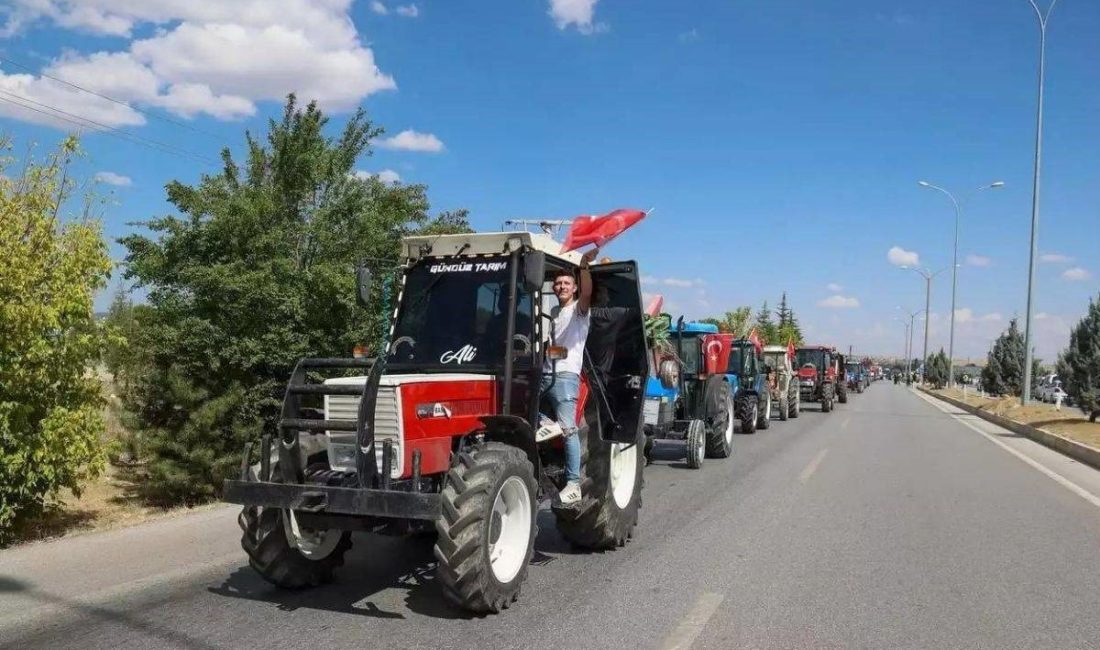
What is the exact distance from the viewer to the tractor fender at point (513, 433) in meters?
5.73

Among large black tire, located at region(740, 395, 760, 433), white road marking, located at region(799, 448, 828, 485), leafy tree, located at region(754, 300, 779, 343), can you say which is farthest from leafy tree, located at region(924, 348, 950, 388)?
white road marking, located at region(799, 448, 828, 485)

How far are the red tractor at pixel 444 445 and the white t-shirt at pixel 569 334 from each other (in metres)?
0.09

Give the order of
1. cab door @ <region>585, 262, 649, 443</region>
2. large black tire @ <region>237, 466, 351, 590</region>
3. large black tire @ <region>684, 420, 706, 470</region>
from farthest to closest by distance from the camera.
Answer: large black tire @ <region>684, 420, 706, 470</region>, cab door @ <region>585, 262, 649, 443</region>, large black tire @ <region>237, 466, 351, 590</region>

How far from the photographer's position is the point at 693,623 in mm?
5387

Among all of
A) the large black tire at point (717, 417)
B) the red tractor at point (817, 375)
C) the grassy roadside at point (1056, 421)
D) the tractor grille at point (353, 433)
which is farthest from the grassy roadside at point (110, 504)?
the red tractor at point (817, 375)

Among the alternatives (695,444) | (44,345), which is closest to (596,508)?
(44,345)

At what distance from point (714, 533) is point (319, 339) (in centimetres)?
721

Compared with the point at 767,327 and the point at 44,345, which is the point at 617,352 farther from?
the point at 767,327

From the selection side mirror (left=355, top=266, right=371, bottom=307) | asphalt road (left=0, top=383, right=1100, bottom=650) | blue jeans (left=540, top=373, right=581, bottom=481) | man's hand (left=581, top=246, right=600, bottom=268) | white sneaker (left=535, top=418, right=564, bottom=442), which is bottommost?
asphalt road (left=0, top=383, right=1100, bottom=650)

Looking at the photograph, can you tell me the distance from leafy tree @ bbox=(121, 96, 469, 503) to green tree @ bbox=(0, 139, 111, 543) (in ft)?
12.6

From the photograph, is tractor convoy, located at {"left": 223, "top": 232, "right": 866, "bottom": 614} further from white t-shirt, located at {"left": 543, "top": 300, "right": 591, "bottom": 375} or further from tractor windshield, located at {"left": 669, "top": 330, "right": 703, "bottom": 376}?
tractor windshield, located at {"left": 669, "top": 330, "right": 703, "bottom": 376}

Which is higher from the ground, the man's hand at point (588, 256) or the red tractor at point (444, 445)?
the man's hand at point (588, 256)

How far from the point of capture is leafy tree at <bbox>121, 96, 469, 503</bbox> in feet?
40.8

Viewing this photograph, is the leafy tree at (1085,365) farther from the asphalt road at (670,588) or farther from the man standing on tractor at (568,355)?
the man standing on tractor at (568,355)
